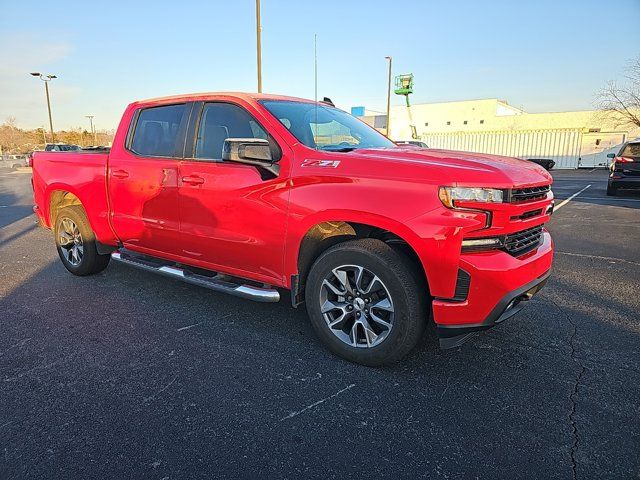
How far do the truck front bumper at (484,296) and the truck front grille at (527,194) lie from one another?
13.9 inches

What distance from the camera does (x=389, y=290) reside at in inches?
114

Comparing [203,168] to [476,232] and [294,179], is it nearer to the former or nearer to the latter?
[294,179]

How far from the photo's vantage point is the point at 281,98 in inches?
158

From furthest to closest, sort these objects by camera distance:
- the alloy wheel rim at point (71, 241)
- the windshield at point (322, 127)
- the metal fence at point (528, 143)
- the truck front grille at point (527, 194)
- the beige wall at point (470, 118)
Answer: the beige wall at point (470, 118)
the metal fence at point (528, 143)
the alloy wheel rim at point (71, 241)
the windshield at point (322, 127)
the truck front grille at point (527, 194)

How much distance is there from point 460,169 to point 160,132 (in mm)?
2939

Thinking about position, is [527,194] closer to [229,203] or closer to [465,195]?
[465,195]

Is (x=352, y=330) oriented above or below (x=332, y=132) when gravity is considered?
below

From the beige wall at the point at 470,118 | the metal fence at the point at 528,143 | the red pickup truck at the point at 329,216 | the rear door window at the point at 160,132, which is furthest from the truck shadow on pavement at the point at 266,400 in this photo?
the beige wall at the point at 470,118

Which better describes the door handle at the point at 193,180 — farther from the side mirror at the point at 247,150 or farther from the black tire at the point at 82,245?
the black tire at the point at 82,245

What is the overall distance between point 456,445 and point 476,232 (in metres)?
1.17

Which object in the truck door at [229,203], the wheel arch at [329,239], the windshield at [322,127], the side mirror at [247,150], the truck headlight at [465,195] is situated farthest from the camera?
the windshield at [322,127]

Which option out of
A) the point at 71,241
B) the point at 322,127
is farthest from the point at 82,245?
the point at 322,127

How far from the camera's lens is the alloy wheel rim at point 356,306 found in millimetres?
2989

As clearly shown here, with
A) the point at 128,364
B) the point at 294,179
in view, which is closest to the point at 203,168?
the point at 294,179
